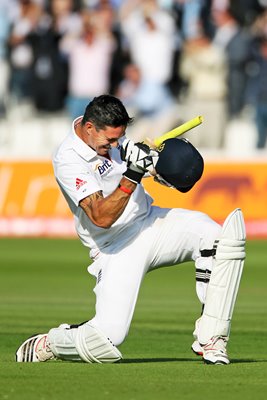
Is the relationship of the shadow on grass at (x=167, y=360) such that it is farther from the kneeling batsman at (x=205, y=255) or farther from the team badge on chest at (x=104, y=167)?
the team badge on chest at (x=104, y=167)

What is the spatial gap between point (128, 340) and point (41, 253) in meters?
7.06

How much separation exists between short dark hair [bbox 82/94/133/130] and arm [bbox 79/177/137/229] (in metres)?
0.41

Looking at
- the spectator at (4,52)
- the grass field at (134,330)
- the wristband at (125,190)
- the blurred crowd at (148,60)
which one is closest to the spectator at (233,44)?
the blurred crowd at (148,60)

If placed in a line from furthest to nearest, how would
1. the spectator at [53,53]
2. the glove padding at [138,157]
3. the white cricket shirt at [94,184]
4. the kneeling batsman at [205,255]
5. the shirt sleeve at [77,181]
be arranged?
1. the spectator at [53,53]
2. the white cricket shirt at [94,184]
3. the shirt sleeve at [77,181]
4. the kneeling batsman at [205,255]
5. the glove padding at [138,157]

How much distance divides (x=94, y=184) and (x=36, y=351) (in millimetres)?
1111

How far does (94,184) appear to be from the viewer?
7527mm

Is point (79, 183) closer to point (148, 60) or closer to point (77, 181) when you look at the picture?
point (77, 181)

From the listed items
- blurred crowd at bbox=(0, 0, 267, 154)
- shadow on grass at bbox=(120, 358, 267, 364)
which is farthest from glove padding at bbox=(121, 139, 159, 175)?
blurred crowd at bbox=(0, 0, 267, 154)

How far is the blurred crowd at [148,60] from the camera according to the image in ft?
60.1

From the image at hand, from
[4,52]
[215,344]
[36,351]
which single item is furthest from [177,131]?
[4,52]

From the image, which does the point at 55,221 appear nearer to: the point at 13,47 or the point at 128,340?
the point at 13,47

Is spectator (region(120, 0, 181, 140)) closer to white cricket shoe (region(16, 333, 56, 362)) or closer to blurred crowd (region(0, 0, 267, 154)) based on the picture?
blurred crowd (region(0, 0, 267, 154))

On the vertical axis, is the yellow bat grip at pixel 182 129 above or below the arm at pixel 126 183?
above

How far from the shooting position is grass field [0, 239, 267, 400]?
247 inches
